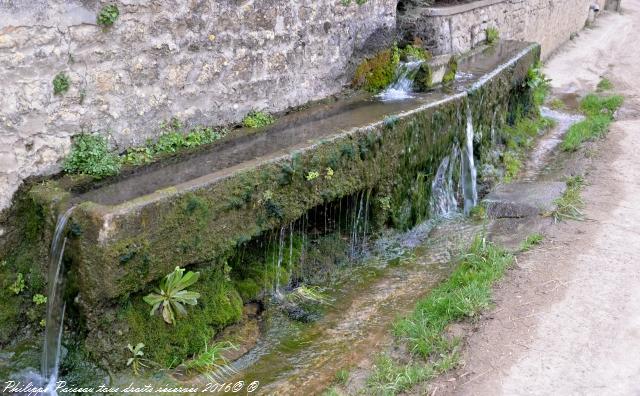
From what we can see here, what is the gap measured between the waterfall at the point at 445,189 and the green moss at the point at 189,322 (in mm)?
2591

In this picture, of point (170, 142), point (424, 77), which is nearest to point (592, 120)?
point (424, 77)

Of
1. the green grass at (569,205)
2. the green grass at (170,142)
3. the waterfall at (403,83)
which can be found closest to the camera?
the green grass at (170,142)

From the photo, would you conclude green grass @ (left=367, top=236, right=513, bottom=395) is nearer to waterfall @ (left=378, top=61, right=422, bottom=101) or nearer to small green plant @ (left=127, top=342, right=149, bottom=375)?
small green plant @ (left=127, top=342, right=149, bottom=375)

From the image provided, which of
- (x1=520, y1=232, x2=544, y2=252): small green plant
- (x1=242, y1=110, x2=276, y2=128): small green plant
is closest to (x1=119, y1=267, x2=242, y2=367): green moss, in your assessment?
(x1=242, y1=110, x2=276, y2=128): small green plant

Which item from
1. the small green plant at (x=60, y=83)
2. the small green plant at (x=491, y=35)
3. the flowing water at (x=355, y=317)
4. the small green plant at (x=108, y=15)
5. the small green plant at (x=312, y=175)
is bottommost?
the flowing water at (x=355, y=317)

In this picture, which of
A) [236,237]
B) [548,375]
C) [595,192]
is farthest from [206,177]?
[595,192]

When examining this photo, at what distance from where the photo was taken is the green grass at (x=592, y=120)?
Result: 314 inches

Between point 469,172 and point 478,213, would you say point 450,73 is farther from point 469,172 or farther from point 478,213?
point 478,213

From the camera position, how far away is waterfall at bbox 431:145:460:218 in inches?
253

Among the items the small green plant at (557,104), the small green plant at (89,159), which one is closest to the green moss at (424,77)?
the small green plant at (89,159)

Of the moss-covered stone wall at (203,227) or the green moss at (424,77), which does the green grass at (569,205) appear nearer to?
the moss-covered stone wall at (203,227)

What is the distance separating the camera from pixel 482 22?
9.07 meters

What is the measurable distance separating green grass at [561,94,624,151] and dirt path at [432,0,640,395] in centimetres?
125

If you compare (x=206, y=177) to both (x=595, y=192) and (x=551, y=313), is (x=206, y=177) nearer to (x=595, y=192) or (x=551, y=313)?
(x=551, y=313)
